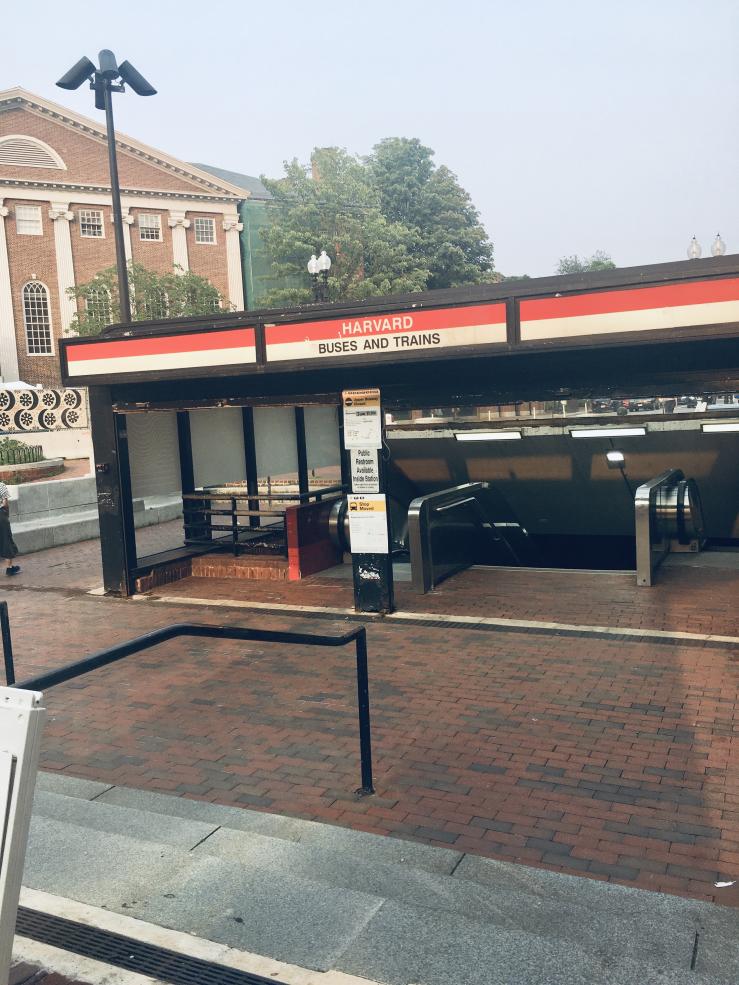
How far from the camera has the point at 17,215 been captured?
150ft

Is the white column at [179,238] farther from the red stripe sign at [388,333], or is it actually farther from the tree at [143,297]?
the red stripe sign at [388,333]

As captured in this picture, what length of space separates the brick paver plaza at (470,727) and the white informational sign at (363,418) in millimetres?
2050

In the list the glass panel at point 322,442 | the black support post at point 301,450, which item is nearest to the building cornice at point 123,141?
the glass panel at point 322,442

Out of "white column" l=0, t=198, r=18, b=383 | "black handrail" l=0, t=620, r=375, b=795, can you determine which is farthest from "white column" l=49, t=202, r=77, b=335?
"black handrail" l=0, t=620, r=375, b=795

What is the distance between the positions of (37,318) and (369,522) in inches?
1644

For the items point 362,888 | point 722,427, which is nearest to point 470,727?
point 362,888

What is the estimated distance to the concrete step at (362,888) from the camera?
346 cm

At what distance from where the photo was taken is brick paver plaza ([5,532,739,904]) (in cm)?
484

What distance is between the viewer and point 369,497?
982cm

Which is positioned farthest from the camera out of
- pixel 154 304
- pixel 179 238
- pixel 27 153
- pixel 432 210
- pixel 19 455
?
pixel 432 210

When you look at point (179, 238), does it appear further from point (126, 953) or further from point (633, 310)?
point (126, 953)

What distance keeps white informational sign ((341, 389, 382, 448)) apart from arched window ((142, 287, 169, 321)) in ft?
102

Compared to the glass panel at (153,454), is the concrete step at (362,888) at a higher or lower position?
lower

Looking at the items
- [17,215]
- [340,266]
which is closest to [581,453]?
[340,266]
